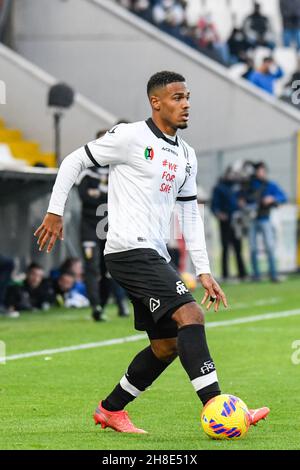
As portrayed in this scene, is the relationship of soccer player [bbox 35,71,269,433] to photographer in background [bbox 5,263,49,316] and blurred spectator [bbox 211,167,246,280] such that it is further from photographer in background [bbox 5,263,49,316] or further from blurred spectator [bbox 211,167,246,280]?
blurred spectator [bbox 211,167,246,280]

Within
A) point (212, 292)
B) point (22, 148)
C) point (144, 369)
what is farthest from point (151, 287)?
point (22, 148)

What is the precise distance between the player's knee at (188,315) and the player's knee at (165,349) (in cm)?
27

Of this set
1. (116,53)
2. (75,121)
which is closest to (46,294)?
(75,121)

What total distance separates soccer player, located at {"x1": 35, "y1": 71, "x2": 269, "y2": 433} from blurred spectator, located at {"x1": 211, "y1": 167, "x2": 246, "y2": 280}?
15.8 meters

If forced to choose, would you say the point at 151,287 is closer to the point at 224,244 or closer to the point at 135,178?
the point at 135,178

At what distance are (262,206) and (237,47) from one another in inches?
347

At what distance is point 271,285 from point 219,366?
1155cm

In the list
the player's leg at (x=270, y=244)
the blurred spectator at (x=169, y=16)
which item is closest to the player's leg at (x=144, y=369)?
the player's leg at (x=270, y=244)

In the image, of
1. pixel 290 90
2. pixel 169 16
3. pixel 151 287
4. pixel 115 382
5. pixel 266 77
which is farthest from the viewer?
pixel 169 16

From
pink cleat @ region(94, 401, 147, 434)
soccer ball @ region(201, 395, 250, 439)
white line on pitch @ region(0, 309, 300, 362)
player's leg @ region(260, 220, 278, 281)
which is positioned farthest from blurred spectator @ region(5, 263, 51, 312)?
soccer ball @ region(201, 395, 250, 439)

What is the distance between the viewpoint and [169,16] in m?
31.4

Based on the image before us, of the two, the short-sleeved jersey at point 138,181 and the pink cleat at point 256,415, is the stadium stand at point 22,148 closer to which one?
the short-sleeved jersey at point 138,181

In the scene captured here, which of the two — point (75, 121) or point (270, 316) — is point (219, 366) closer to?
point (270, 316)

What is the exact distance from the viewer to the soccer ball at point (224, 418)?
7672 millimetres
